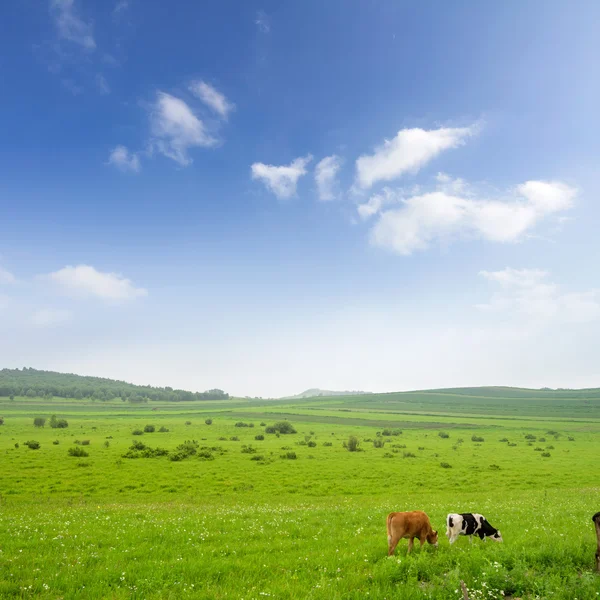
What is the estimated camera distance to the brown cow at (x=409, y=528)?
38.2 feet

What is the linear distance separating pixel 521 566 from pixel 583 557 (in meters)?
2.18

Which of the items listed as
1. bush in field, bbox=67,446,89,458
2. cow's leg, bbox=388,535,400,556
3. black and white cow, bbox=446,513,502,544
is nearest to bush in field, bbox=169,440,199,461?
bush in field, bbox=67,446,89,458

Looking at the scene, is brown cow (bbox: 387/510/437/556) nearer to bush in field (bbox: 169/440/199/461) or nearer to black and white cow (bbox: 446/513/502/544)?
black and white cow (bbox: 446/513/502/544)

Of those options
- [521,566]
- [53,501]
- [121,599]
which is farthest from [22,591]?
[53,501]

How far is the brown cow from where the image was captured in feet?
38.2

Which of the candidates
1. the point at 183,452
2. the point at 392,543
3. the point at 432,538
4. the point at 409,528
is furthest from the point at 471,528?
the point at 183,452

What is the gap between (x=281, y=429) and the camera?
112m

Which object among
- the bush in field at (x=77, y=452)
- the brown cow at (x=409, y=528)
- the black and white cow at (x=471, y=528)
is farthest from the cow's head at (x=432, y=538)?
the bush in field at (x=77, y=452)

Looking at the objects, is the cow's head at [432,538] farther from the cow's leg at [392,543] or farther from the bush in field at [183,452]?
the bush in field at [183,452]

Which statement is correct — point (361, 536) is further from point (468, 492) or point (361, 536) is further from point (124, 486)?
point (124, 486)

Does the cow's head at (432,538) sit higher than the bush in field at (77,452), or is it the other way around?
the cow's head at (432,538)

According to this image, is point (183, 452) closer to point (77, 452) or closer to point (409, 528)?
point (77, 452)

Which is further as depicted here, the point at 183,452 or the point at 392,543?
the point at 183,452

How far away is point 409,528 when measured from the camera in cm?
1178
